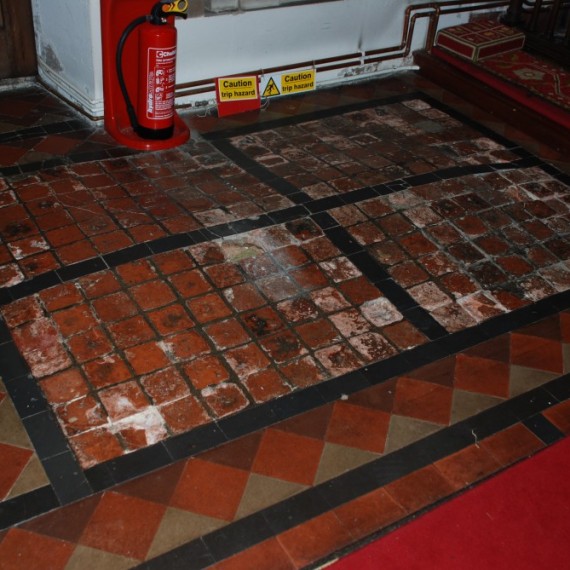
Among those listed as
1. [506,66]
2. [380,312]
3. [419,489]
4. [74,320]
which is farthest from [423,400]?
[506,66]

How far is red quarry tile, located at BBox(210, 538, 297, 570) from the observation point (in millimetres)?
2270

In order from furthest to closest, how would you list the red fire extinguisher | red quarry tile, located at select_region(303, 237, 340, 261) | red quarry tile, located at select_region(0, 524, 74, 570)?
the red fire extinguisher
red quarry tile, located at select_region(303, 237, 340, 261)
red quarry tile, located at select_region(0, 524, 74, 570)

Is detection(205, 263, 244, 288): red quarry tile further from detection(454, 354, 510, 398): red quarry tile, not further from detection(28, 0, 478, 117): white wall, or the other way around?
detection(28, 0, 478, 117): white wall

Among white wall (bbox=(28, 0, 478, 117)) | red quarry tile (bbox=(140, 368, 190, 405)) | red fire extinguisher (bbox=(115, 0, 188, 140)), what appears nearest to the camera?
red quarry tile (bbox=(140, 368, 190, 405))

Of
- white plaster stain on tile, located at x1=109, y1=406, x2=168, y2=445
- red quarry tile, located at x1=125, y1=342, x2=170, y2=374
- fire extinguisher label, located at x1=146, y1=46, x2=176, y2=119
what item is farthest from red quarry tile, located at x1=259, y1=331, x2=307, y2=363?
fire extinguisher label, located at x1=146, y1=46, x2=176, y2=119

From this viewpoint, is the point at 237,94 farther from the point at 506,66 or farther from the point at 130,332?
the point at 130,332

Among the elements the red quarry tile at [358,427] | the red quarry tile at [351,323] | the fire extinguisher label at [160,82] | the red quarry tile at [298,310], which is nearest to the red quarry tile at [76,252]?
the red quarry tile at [298,310]

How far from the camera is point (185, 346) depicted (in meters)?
3.00

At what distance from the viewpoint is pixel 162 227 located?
3643mm

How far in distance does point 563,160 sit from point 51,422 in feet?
11.8

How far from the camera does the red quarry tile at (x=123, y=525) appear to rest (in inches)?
90.4

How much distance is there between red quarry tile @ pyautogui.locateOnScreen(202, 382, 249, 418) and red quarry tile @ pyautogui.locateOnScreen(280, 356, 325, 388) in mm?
226

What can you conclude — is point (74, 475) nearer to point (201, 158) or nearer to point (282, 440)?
point (282, 440)

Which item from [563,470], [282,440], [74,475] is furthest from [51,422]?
[563,470]
